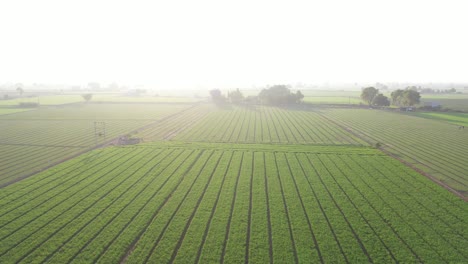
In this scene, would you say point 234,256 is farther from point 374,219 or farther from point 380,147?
point 380,147

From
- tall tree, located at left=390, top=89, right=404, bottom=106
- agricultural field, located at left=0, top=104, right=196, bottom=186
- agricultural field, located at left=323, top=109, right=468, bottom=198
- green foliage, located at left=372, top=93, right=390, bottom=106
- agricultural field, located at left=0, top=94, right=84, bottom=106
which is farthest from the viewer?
agricultural field, located at left=0, top=94, right=84, bottom=106

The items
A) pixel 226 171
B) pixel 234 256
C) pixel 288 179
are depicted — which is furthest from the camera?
pixel 226 171

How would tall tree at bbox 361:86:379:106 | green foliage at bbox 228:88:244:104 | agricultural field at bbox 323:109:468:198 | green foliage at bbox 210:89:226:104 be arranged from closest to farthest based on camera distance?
agricultural field at bbox 323:109:468:198 → tall tree at bbox 361:86:379:106 → green foliage at bbox 228:88:244:104 → green foliage at bbox 210:89:226:104

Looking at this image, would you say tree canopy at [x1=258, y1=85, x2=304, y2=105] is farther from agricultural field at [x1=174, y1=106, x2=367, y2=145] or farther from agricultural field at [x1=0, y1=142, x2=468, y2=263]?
agricultural field at [x1=0, y1=142, x2=468, y2=263]

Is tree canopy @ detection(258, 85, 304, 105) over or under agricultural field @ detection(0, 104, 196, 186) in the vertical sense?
over

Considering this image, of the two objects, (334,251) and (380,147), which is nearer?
(334,251)

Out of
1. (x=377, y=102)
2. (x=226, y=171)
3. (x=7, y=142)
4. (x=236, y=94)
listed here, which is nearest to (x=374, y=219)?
(x=226, y=171)

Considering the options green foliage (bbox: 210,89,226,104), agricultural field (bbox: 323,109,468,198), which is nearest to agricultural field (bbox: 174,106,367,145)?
agricultural field (bbox: 323,109,468,198)
